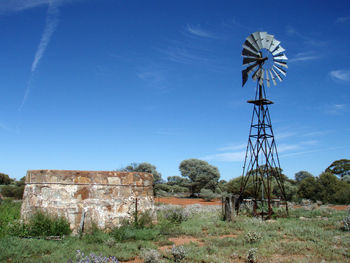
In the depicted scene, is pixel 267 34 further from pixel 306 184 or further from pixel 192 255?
pixel 306 184

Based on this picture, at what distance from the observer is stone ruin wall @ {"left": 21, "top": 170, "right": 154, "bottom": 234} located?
30.7 feet

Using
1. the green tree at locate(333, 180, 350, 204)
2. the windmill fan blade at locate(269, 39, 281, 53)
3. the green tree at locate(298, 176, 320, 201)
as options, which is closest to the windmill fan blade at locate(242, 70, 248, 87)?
the windmill fan blade at locate(269, 39, 281, 53)

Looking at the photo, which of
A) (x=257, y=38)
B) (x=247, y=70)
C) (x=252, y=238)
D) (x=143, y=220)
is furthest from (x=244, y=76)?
(x=143, y=220)

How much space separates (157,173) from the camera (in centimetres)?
5297

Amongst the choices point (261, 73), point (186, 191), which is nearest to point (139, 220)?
point (261, 73)

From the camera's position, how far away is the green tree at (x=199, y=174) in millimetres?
46091

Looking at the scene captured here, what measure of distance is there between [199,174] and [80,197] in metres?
42.2

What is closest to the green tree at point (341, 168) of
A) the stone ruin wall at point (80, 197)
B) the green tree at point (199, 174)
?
the green tree at point (199, 174)

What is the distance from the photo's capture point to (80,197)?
31.3 feet

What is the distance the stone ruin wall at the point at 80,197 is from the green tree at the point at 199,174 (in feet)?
108

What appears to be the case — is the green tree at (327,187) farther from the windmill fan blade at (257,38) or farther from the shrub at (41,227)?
the shrub at (41,227)

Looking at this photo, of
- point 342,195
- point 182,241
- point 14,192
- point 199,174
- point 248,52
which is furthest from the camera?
point 199,174

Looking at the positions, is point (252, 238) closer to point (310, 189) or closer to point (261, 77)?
point (261, 77)

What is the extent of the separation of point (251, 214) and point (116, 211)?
31.0 feet
